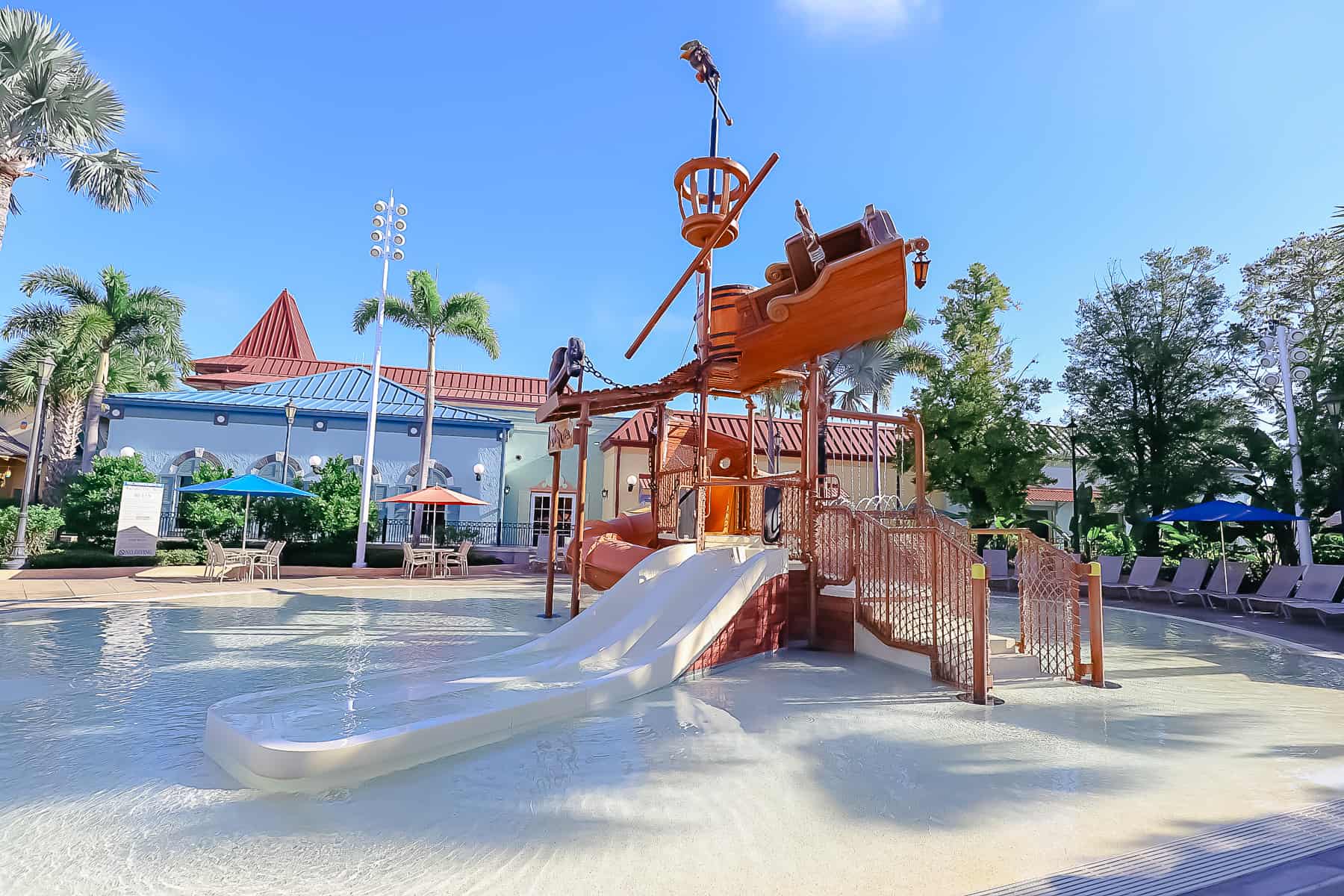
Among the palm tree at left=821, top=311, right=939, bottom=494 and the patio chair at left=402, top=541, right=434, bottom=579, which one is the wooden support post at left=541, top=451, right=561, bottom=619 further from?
the palm tree at left=821, top=311, right=939, bottom=494

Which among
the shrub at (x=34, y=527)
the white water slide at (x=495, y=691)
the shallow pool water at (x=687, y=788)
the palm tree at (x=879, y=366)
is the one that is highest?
the palm tree at (x=879, y=366)

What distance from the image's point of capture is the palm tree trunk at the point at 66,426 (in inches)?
1024

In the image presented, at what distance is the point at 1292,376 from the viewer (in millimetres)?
15445

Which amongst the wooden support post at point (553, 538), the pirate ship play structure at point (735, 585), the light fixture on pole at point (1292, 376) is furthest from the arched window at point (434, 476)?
the light fixture on pole at point (1292, 376)

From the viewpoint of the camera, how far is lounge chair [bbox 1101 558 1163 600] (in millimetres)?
16062

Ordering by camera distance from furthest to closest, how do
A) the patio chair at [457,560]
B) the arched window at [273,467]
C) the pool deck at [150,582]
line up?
A: 1. the arched window at [273,467]
2. the patio chair at [457,560]
3. the pool deck at [150,582]

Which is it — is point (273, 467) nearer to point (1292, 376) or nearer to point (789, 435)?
point (789, 435)

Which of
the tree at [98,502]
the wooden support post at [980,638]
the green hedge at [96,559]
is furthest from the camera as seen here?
the tree at [98,502]

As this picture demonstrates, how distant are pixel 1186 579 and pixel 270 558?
67.4 ft

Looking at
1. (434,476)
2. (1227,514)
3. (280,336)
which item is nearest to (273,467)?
(434,476)

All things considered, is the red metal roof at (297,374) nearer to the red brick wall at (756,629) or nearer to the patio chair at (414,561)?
the patio chair at (414,561)

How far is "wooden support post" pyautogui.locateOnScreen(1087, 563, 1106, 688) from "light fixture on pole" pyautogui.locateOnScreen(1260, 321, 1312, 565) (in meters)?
11.4

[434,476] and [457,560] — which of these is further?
[434,476]

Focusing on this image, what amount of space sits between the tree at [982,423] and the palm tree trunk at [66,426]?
3040cm
